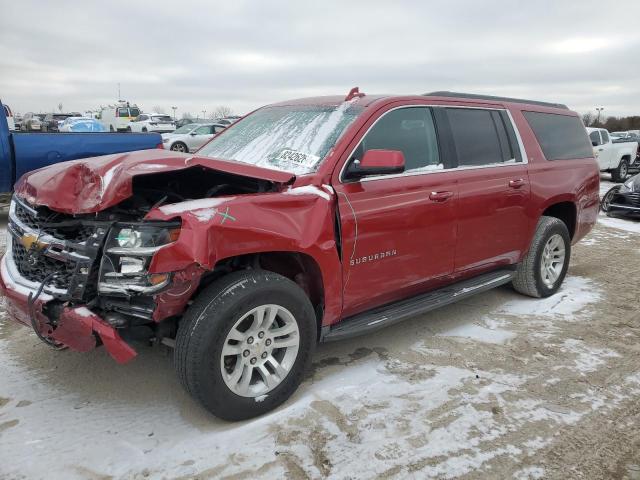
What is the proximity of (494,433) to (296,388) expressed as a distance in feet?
3.79

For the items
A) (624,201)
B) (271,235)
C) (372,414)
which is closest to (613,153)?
(624,201)

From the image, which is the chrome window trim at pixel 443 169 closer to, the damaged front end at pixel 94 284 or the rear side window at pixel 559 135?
the rear side window at pixel 559 135

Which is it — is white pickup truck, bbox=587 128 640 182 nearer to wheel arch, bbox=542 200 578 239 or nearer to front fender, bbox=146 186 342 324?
wheel arch, bbox=542 200 578 239

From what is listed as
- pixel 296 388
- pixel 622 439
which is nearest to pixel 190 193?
pixel 296 388

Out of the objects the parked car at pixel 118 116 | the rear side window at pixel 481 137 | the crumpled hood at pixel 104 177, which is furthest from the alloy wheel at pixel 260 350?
the parked car at pixel 118 116

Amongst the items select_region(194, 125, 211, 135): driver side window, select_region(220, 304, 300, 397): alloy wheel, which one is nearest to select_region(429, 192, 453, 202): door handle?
select_region(220, 304, 300, 397): alloy wheel

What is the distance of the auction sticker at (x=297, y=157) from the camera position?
3.32 metres

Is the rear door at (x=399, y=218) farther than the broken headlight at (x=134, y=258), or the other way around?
the rear door at (x=399, y=218)

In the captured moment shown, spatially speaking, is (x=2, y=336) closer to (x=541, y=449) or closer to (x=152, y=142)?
(x=541, y=449)

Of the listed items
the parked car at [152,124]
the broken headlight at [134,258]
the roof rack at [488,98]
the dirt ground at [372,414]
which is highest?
the parked car at [152,124]

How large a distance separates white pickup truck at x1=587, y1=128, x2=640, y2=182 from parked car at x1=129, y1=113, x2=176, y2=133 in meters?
24.4

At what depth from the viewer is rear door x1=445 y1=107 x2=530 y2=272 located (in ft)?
13.4

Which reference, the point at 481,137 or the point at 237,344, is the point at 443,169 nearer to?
the point at 481,137

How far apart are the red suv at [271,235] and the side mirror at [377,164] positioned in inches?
0.4
